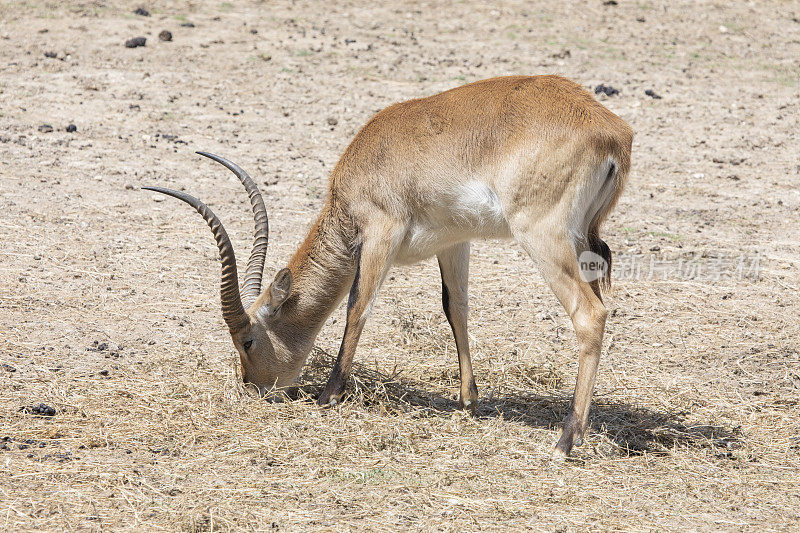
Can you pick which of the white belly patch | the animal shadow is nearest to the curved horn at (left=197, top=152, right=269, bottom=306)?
the animal shadow

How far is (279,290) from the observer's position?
611cm

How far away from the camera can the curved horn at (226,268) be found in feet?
18.5

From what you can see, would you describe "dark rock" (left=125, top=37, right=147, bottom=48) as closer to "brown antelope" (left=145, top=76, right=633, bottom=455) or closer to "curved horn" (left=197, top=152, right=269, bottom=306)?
"curved horn" (left=197, top=152, right=269, bottom=306)

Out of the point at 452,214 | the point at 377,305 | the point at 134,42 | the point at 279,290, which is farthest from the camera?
the point at 134,42

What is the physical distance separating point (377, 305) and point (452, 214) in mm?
2118

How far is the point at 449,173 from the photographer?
5.83 meters

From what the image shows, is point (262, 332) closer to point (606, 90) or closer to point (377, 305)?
point (377, 305)

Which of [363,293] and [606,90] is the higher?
[363,293]

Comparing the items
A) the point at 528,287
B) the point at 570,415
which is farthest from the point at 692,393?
the point at 528,287

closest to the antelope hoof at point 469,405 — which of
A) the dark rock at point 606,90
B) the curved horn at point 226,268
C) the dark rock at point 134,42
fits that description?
the curved horn at point 226,268

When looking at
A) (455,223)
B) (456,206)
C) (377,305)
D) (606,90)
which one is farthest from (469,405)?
(606,90)

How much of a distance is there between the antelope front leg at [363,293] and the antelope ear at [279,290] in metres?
0.46

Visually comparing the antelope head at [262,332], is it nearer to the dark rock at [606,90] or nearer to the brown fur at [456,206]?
the brown fur at [456,206]

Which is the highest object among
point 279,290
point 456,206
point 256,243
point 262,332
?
point 456,206
